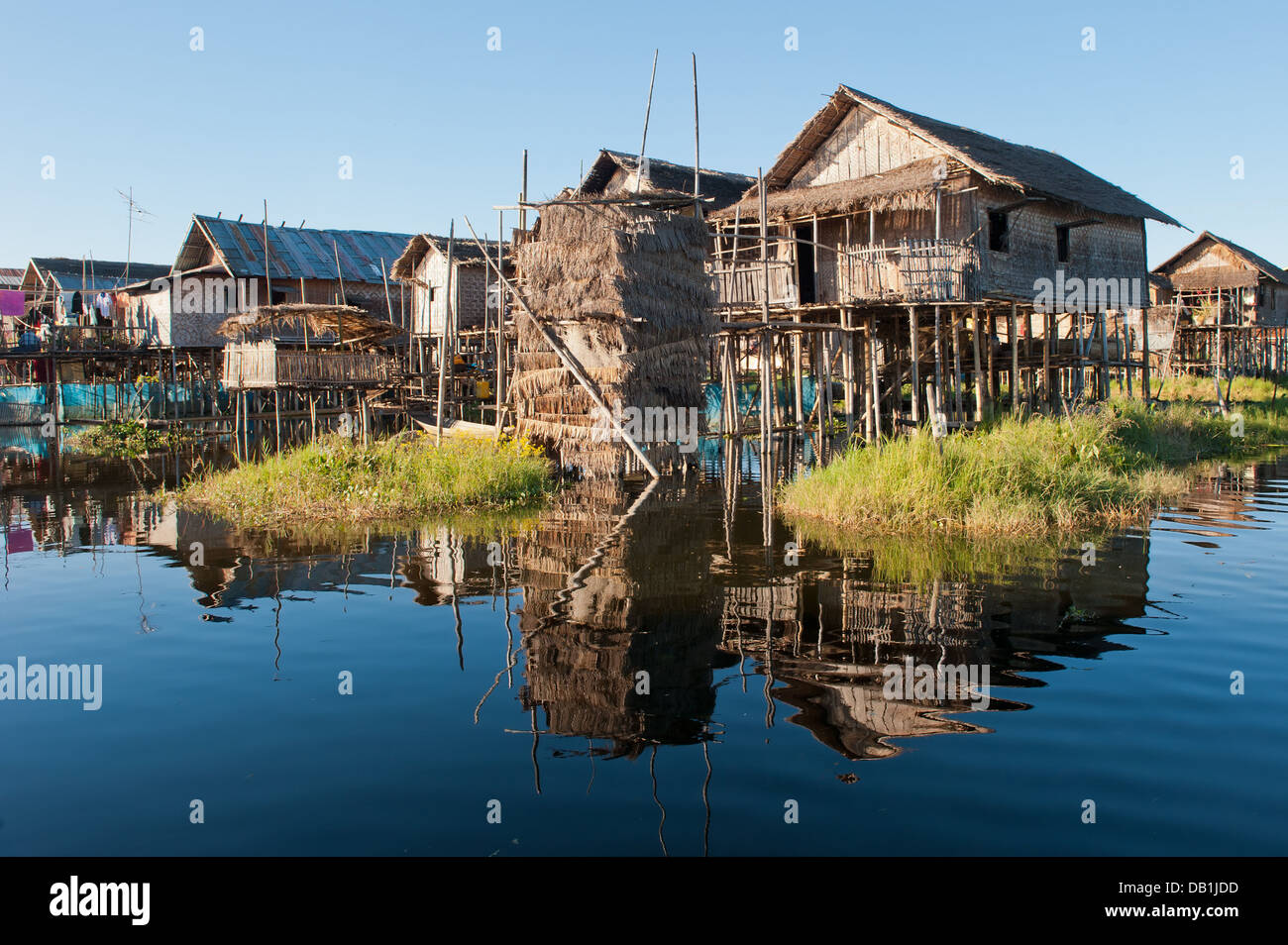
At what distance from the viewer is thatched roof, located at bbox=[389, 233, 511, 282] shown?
2636 centimetres

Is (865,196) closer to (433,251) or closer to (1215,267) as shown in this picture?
(433,251)

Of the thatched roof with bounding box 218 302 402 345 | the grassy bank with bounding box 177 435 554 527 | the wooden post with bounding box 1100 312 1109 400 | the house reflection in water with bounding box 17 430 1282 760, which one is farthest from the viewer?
the wooden post with bounding box 1100 312 1109 400

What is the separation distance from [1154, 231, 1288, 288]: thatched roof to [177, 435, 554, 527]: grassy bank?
29.0 meters

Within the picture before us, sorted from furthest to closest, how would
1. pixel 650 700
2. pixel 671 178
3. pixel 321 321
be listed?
pixel 671 178 → pixel 321 321 → pixel 650 700

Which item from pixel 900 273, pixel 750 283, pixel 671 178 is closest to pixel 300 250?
pixel 671 178

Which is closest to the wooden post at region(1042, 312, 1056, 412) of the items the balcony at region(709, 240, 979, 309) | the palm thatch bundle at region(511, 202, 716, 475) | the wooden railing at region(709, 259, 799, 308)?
the balcony at region(709, 240, 979, 309)

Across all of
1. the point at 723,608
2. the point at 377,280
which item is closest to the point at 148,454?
the point at 377,280

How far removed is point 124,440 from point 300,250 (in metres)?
8.94

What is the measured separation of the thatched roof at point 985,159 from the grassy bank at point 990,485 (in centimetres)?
490

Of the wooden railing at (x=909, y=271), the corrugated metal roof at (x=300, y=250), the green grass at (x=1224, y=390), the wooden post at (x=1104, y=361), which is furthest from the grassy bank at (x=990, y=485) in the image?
the corrugated metal roof at (x=300, y=250)

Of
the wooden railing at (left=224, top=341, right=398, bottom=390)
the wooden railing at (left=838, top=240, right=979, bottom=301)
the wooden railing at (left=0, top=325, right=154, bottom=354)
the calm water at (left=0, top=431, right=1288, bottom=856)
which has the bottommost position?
the calm water at (left=0, top=431, right=1288, bottom=856)

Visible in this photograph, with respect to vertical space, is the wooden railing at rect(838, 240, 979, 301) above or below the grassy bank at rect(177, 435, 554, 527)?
above

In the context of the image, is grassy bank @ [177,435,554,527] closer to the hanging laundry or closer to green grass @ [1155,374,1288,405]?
green grass @ [1155,374,1288,405]

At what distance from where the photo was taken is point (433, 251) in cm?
2755
